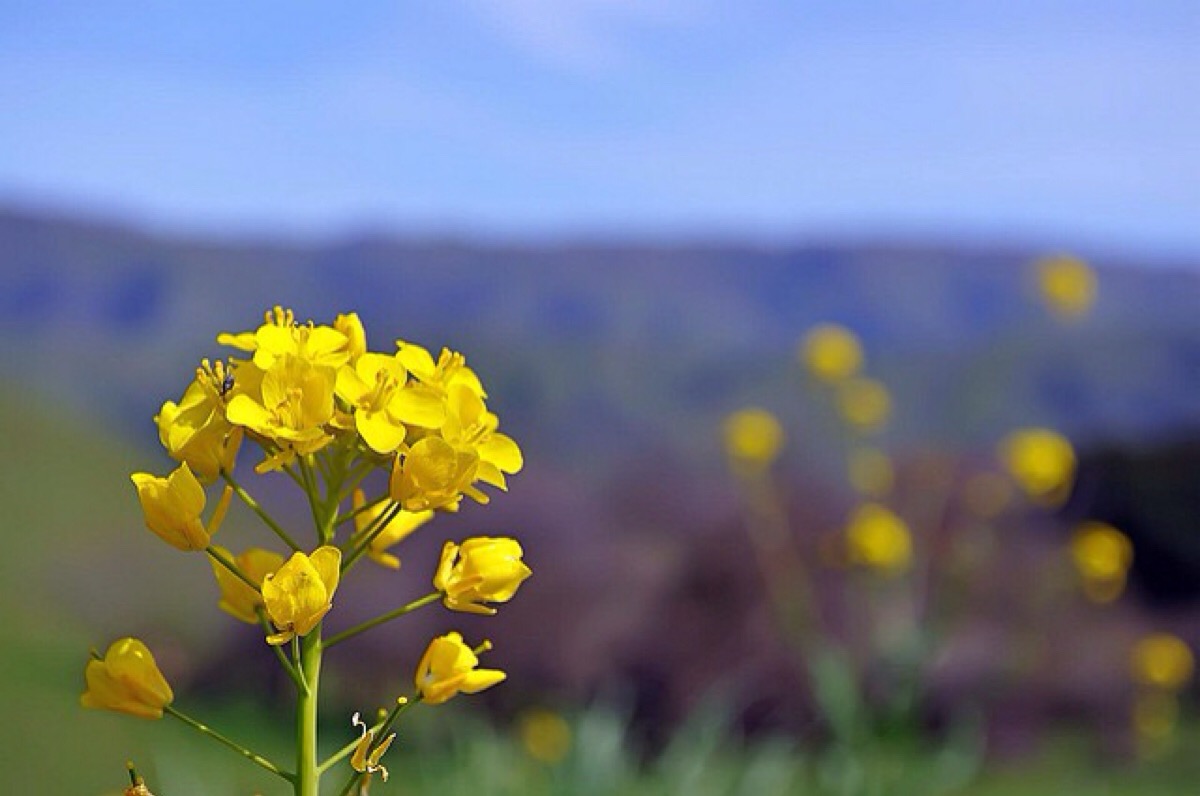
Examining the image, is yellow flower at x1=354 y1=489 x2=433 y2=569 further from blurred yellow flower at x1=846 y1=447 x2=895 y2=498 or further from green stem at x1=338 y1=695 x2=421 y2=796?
blurred yellow flower at x1=846 y1=447 x2=895 y2=498

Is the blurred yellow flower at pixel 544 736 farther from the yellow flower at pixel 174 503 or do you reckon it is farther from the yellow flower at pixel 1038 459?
the yellow flower at pixel 174 503

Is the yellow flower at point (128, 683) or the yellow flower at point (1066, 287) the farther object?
the yellow flower at point (1066, 287)

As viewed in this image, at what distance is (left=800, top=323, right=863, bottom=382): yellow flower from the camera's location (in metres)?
3.52

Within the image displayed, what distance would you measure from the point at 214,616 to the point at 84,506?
738 millimetres

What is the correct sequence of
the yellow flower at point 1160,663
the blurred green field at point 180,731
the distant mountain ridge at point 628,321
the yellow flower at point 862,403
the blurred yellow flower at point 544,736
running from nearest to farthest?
the blurred green field at point 180,731
the yellow flower at point 862,403
the blurred yellow flower at point 544,736
the yellow flower at point 1160,663
the distant mountain ridge at point 628,321

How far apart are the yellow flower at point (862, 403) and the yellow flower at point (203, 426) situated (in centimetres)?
280

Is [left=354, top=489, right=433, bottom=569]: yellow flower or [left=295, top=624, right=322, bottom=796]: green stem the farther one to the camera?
[left=354, top=489, right=433, bottom=569]: yellow flower

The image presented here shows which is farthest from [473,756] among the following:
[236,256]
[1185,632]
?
[236,256]

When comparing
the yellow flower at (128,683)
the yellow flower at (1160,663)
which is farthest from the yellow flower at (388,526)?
the yellow flower at (1160,663)

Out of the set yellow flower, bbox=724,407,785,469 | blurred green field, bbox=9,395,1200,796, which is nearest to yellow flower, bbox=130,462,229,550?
blurred green field, bbox=9,395,1200,796

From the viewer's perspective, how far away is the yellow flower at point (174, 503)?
76cm

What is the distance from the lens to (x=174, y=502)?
762 mm

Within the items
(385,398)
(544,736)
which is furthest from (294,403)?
(544,736)

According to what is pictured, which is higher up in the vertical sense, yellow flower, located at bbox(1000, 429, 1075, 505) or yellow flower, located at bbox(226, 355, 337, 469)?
yellow flower, located at bbox(226, 355, 337, 469)
